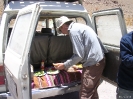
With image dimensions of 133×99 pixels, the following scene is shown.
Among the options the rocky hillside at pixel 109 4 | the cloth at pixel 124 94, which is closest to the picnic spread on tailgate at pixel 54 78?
the cloth at pixel 124 94

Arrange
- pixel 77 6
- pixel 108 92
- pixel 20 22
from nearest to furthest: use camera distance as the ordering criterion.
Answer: pixel 20 22 < pixel 77 6 < pixel 108 92

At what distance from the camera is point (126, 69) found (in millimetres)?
2682

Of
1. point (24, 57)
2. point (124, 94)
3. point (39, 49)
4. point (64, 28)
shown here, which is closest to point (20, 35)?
point (24, 57)

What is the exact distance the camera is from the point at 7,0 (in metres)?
4.40

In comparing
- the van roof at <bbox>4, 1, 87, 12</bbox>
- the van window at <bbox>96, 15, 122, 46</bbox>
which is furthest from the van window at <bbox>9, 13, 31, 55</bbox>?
the van window at <bbox>96, 15, 122, 46</bbox>

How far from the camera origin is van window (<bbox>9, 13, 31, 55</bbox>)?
2815 mm

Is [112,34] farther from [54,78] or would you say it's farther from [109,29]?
[54,78]

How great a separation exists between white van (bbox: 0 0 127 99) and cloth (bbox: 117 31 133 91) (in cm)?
76

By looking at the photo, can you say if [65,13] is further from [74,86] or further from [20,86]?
[20,86]

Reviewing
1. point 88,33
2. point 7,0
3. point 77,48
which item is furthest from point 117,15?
point 7,0

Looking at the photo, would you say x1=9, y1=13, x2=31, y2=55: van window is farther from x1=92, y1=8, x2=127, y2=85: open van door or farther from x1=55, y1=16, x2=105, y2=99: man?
x1=92, y1=8, x2=127, y2=85: open van door

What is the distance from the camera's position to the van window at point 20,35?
2815mm

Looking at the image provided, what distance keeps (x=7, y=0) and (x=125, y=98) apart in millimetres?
2925

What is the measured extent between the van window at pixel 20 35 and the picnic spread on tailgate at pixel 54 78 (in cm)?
89
